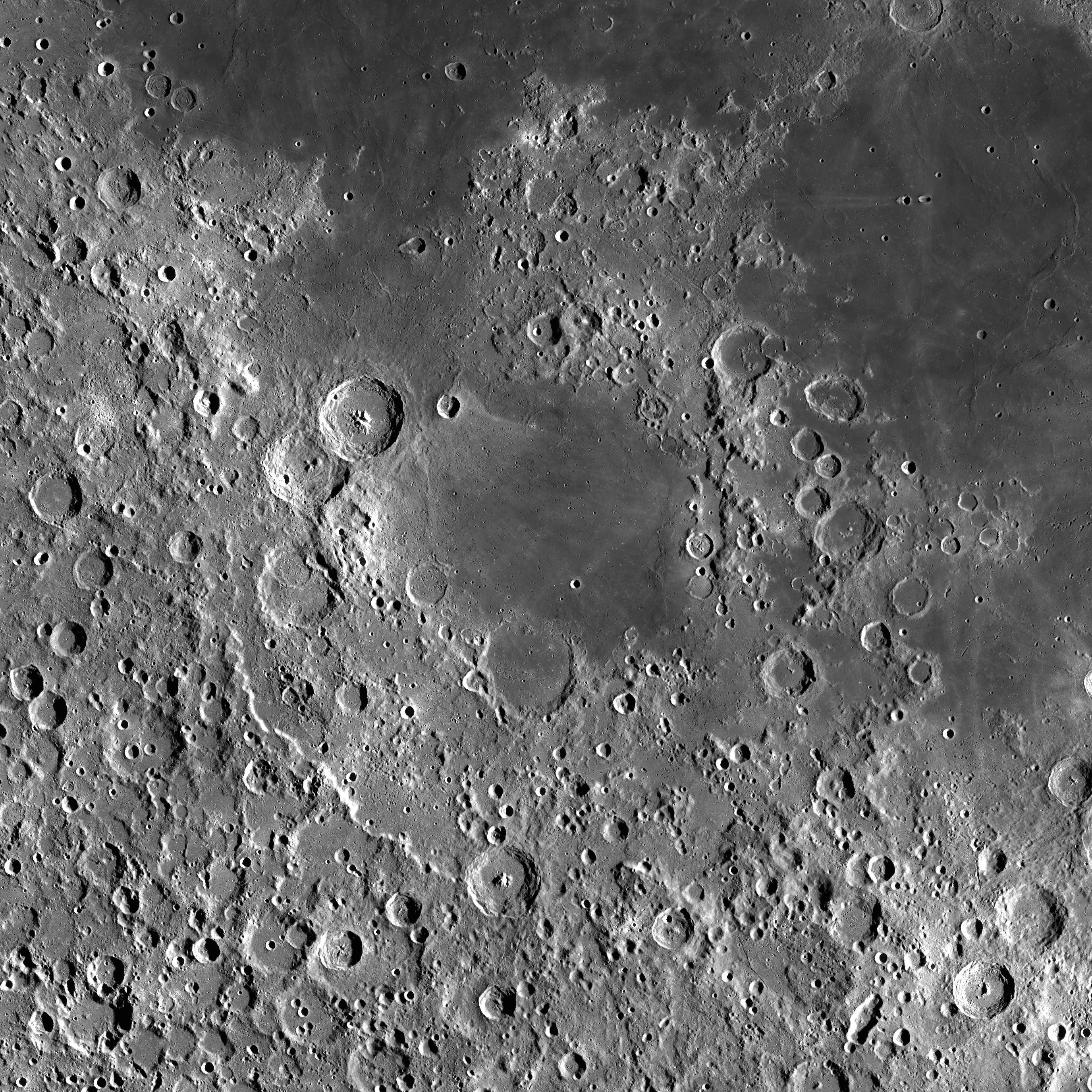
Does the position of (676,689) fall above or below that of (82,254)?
below

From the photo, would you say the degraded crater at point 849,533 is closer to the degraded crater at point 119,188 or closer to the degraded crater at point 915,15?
the degraded crater at point 915,15

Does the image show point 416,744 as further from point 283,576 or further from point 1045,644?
point 1045,644

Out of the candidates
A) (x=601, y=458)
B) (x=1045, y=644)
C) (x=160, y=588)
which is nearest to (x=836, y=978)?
(x=1045, y=644)

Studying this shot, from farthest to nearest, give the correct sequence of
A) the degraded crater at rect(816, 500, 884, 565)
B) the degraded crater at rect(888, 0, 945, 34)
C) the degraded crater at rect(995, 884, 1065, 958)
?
1. the degraded crater at rect(888, 0, 945, 34)
2. the degraded crater at rect(816, 500, 884, 565)
3. the degraded crater at rect(995, 884, 1065, 958)

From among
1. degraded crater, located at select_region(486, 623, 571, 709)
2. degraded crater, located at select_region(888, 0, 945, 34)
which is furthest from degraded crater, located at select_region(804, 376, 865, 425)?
degraded crater, located at select_region(888, 0, 945, 34)

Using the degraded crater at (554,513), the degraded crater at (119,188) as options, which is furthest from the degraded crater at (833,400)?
the degraded crater at (119,188)

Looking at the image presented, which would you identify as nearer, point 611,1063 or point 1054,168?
point 611,1063

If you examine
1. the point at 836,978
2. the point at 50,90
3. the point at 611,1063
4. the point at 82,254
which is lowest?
the point at 611,1063

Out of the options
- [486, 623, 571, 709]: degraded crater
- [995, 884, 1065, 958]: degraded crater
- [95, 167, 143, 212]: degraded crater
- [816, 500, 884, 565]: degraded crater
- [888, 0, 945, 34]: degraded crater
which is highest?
[888, 0, 945, 34]: degraded crater

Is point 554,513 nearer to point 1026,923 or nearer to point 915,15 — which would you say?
point 1026,923

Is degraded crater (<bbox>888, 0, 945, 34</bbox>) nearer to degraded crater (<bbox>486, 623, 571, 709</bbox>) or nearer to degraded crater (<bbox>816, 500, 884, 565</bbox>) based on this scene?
degraded crater (<bbox>816, 500, 884, 565</bbox>)

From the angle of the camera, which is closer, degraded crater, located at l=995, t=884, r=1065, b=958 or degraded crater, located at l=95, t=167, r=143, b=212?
degraded crater, located at l=995, t=884, r=1065, b=958
